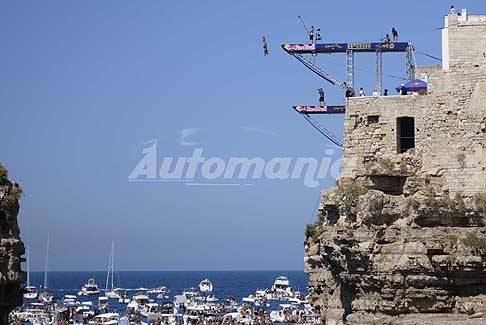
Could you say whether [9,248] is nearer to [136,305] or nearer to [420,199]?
[420,199]

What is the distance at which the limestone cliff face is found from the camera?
32.7m

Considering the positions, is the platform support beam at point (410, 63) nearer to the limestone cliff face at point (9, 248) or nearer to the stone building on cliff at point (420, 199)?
the stone building on cliff at point (420, 199)

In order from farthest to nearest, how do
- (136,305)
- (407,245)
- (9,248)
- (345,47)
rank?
(136,305) → (345,47) → (9,248) → (407,245)

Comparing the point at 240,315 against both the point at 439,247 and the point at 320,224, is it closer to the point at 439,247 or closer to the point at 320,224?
the point at 320,224

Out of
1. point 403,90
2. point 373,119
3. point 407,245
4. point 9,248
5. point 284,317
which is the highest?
point 403,90

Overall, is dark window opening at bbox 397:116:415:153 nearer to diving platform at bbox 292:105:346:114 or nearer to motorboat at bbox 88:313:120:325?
diving platform at bbox 292:105:346:114

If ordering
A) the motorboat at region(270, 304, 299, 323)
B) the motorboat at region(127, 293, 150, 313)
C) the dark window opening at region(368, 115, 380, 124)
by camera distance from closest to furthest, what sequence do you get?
the dark window opening at region(368, 115, 380, 124) → the motorboat at region(270, 304, 299, 323) → the motorboat at region(127, 293, 150, 313)

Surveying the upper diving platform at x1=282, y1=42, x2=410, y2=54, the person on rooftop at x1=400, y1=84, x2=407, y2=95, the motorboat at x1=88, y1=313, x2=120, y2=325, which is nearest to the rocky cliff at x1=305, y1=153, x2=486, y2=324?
the person on rooftop at x1=400, y1=84, x2=407, y2=95

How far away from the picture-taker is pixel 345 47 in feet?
141

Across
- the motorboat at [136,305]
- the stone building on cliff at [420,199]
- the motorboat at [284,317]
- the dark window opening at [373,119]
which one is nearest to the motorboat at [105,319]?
the motorboat at [136,305]

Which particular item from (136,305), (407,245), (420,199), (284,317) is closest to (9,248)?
(407,245)

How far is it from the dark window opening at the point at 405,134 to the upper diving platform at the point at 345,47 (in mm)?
6889

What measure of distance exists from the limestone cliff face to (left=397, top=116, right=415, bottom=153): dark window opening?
13.1 m

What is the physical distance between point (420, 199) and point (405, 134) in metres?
3.33
